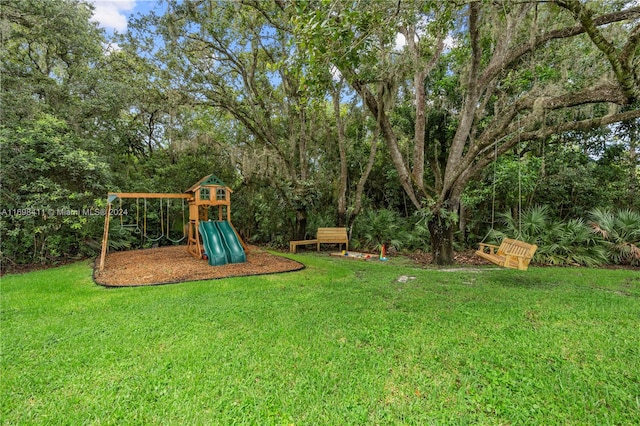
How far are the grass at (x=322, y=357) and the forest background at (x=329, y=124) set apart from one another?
296cm

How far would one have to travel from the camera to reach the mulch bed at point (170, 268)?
16.7 feet

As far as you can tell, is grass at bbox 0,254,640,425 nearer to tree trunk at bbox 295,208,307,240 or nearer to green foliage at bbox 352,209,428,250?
green foliage at bbox 352,209,428,250

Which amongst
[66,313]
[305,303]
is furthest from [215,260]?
[305,303]

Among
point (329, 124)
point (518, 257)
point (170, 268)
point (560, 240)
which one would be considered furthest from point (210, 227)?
point (560, 240)

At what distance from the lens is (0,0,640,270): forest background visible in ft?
17.1

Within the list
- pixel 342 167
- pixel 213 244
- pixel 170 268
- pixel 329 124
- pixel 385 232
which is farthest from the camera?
pixel 329 124

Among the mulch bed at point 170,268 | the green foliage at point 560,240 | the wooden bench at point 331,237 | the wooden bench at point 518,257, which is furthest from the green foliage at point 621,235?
the mulch bed at point 170,268

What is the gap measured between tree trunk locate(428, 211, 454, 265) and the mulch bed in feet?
10.5

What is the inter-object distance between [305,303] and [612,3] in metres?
8.93

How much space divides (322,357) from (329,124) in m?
9.53

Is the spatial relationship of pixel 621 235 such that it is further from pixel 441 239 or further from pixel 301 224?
pixel 301 224

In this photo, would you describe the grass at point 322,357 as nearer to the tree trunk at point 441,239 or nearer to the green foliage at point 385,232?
the tree trunk at point 441,239

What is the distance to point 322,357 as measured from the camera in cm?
239

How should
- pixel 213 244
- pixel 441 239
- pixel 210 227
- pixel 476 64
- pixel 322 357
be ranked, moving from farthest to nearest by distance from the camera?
pixel 210 227 < pixel 213 244 < pixel 441 239 < pixel 476 64 < pixel 322 357
